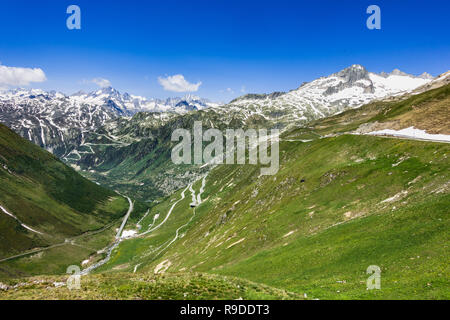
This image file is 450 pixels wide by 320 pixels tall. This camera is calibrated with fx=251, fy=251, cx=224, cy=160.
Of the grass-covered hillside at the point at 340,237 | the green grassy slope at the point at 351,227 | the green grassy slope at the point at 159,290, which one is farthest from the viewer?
the green grassy slope at the point at 351,227

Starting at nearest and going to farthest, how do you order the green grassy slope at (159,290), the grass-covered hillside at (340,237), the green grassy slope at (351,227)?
A: 1. the green grassy slope at (159,290)
2. the grass-covered hillside at (340,237)
3. the green grassy slope at (351,227)

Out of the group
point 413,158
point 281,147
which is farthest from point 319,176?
point 281,147

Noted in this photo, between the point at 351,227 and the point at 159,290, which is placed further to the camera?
the point at 351,227

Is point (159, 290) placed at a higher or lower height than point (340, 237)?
lower

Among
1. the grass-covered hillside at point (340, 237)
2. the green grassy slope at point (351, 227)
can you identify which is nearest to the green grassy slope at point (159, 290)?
the grass-covered hillside at point (340, 237)

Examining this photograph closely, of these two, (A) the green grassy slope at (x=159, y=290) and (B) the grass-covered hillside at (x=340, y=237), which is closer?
(A) the green grassy slope at (x=159, y=290)

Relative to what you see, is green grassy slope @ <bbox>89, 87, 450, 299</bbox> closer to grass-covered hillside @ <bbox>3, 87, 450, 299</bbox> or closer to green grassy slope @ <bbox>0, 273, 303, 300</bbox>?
grass-covered hillside @ <bbox>3, 87, 450, 299</bbox>

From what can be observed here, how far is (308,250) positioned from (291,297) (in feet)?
62.4

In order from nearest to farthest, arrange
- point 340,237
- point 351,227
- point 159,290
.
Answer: point 159,290 < point 340,237 < point 351,227

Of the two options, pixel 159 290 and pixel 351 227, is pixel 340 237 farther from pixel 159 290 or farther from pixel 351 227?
pixel 159 290

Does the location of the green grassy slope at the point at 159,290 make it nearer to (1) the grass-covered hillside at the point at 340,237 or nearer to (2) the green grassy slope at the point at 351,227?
(1) the grass-covered hillside at the point at 340,237

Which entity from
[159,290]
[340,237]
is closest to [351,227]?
[340,237]
